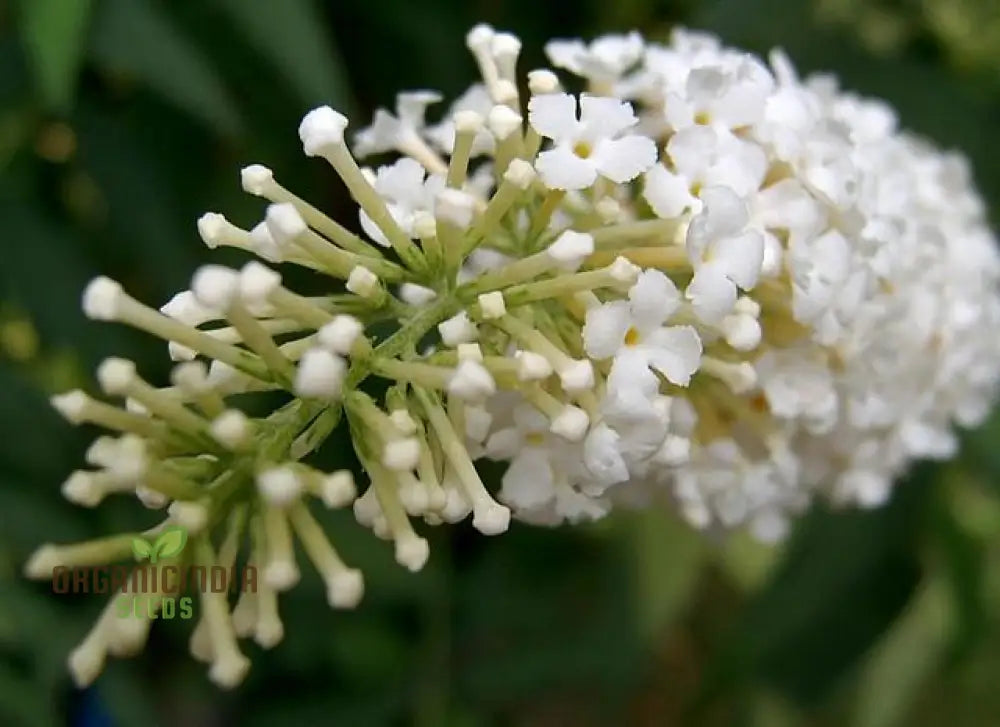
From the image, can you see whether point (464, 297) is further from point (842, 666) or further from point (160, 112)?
point (842, 666)

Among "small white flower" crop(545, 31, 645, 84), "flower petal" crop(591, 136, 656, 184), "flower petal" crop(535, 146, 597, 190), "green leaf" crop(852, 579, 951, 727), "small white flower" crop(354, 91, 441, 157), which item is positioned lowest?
"green leaf" crop(852, 579, 951, 727)

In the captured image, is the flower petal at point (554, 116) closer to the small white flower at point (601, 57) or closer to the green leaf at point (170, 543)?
the small white flower at point (601, 57)

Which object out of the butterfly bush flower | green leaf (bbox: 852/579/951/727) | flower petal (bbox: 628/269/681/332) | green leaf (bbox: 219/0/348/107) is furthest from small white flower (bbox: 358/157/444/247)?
green leaf (bbox: 852/579/951/727)

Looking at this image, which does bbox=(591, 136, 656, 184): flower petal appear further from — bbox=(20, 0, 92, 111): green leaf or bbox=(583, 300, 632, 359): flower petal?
bbox=(20, 0, 92, 111): green leaf

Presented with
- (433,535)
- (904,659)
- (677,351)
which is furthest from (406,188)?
(904,659)

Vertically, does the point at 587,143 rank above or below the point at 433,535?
above

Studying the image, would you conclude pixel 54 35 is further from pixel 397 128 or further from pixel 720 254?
pixel 720 254
